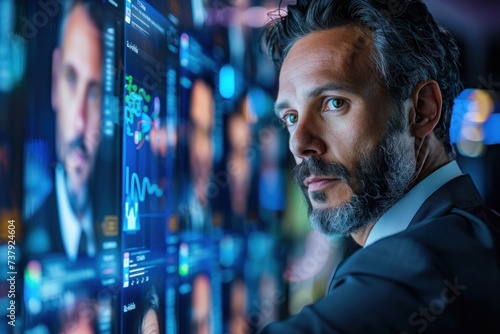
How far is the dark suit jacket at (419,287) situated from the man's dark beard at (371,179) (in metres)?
0.23

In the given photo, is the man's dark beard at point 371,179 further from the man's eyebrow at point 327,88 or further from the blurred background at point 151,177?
the blurred background at point 151,177

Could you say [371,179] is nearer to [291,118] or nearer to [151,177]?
[291,118]

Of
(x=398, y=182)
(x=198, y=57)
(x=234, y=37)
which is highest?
(x=234, y=37)

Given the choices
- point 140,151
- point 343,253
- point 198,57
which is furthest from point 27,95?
point 343,253

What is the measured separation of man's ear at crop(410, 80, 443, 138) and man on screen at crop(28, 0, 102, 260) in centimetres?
65

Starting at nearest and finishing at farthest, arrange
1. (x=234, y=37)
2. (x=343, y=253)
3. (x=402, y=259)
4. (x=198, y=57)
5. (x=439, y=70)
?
(x=402, y=259) → (x=439, y=70) → (x=198, y=57) → (x=234, y=37) → (x=343, y=253)

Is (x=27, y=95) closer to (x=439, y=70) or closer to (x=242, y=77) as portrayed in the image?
(x=439, y=70)

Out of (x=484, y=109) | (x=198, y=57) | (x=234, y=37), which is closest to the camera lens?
(x=198, y=57)

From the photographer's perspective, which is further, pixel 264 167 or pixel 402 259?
pixel 264 167

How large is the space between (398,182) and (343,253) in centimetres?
138

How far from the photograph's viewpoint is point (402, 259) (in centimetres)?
85

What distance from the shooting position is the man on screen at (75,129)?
926mm

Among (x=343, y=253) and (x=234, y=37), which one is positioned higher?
(x=234, y=37)

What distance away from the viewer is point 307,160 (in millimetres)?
1203
